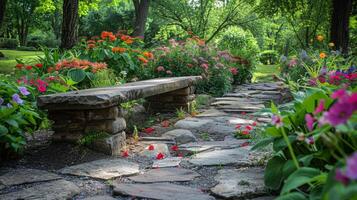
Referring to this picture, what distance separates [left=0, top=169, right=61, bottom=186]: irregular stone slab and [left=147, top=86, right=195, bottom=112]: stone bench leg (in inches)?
116

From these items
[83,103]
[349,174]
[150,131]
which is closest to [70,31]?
[150,131]

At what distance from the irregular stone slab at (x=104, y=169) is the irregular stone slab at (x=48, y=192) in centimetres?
Result: 23

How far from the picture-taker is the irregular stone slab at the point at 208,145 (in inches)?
140

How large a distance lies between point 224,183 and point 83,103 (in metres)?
1.27

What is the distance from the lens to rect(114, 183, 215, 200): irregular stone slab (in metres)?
2.30

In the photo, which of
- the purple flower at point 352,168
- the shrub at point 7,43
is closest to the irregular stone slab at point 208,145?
the purple flower at point 352,168

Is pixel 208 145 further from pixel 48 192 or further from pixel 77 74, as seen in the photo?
pixel 77 74

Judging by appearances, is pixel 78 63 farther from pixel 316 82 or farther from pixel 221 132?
pixel 316 82

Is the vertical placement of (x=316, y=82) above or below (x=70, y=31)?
below

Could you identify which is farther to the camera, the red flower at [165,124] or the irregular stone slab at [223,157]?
the red flower at [165,124]

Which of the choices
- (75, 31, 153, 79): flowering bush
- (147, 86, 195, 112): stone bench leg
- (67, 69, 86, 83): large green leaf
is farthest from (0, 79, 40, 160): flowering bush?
(75, 31, 153, 79): flowering bush

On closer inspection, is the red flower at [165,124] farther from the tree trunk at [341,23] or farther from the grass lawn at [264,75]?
the grass lawn at [264,75]

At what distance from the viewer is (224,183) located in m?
2.48

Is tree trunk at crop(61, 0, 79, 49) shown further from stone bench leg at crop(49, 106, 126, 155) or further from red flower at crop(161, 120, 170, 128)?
stone bench leg at crop(49, 106, 126, 155)
